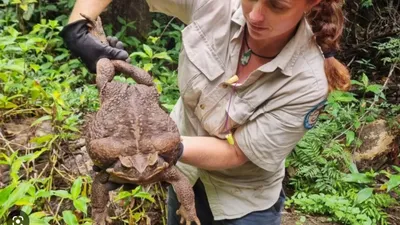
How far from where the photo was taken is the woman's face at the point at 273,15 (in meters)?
1.71

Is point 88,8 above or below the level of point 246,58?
above

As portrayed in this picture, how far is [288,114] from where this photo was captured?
6.25ft

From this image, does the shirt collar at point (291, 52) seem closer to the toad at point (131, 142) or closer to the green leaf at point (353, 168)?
the toad at point (131, 142)

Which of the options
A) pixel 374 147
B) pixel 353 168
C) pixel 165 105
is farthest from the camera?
pixel 374 147

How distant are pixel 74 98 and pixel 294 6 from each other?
2.10 m

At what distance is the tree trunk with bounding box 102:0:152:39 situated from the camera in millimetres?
4871

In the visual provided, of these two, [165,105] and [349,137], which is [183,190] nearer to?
[165,105]

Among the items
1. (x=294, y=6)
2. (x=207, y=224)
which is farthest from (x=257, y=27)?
(x=207, y=224)

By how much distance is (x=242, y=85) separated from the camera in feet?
6.32

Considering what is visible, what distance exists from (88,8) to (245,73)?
0.66m

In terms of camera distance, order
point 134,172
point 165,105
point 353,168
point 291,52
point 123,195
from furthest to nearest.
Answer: point 353,168 → point 165,105 → point 123,195 → point 291,52 → point 134,172

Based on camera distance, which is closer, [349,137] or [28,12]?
[349,137]

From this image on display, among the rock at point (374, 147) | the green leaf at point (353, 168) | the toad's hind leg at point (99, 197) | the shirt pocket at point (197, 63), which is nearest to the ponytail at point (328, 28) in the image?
the shirt pocket at point (197, 63)

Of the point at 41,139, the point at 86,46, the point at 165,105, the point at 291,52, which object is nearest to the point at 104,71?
the point at 86,46
